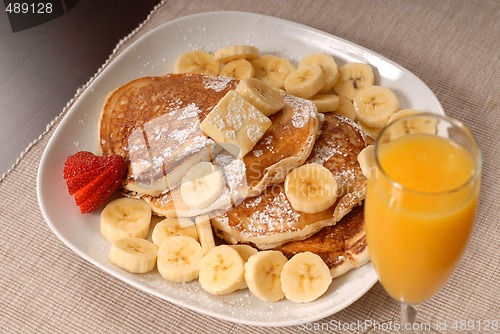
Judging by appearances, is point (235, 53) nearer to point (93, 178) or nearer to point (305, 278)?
point (93, 178)

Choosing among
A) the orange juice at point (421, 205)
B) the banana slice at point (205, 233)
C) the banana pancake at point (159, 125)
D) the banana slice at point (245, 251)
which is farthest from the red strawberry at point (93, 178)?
the orange juice at point (421, 205)

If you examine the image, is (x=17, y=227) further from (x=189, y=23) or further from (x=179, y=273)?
(x=189, y=23)

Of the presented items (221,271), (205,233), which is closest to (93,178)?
(205,233)

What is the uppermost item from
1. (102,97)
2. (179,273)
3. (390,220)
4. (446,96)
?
(390,220)

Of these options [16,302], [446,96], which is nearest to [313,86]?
[446,96]

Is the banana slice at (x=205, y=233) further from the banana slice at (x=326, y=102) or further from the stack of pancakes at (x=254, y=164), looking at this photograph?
the banana slice at (x=326, y=102)

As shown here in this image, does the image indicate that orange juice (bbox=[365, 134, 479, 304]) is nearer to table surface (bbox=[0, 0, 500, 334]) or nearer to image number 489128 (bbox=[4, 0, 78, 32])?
table surface (bbox=[0, 0, 500, 334])

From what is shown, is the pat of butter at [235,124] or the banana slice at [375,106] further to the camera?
the banana slice at [375,106]
